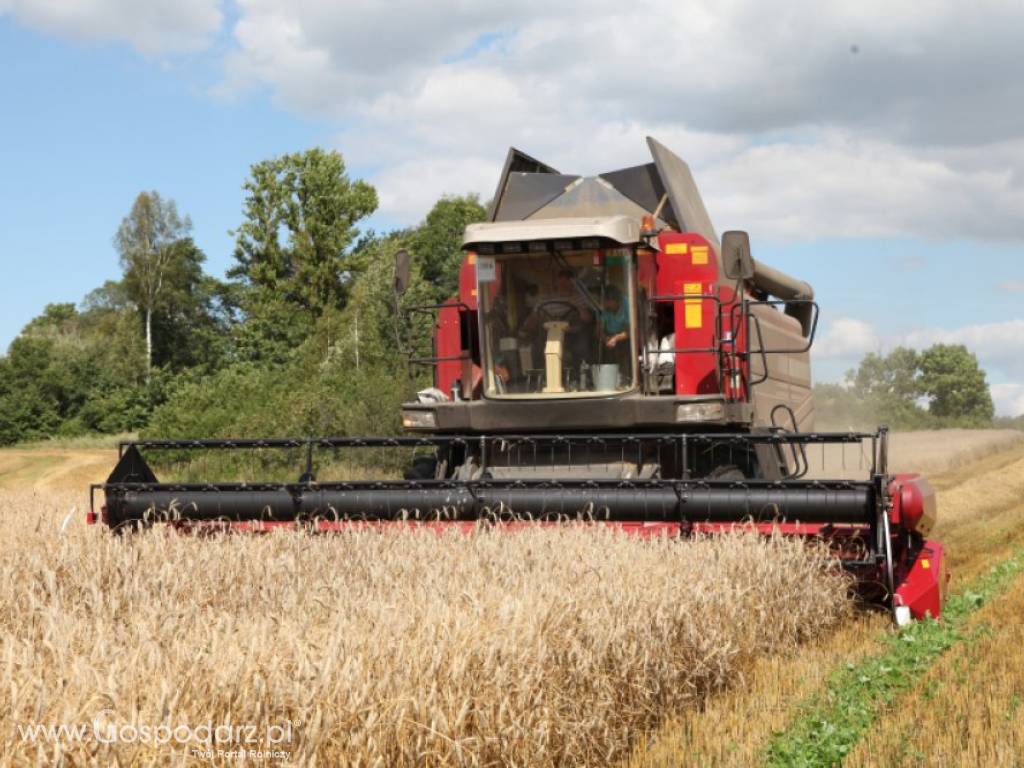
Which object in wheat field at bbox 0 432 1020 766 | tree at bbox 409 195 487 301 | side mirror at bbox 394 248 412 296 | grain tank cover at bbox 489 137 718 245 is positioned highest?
tree at bbox 409 195 487 301

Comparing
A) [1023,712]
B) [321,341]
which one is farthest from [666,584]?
[321,341]

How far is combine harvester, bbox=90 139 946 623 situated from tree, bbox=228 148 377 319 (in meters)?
36.0

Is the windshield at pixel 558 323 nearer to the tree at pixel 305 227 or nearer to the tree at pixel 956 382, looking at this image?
the tree at pixel 305 227

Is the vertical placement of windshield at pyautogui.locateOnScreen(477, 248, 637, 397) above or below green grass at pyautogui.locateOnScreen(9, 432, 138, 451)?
above

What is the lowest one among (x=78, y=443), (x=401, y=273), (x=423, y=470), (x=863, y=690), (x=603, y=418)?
(x=863, y=690)

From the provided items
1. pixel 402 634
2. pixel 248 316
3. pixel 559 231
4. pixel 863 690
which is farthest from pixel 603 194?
pixel 248 316

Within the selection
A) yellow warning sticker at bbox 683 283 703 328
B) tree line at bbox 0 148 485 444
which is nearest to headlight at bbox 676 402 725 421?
yellow warning sticker at bbox 683 283 703 328

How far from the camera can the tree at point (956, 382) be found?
6825 centimetres

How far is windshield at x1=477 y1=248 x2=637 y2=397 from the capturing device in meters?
8.34

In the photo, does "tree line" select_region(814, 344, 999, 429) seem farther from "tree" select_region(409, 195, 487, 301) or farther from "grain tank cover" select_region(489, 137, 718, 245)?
"grain tank cover" select_region(489, 137, 718, 245)

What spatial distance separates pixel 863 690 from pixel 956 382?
2642 inches

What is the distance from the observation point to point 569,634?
13.6ft

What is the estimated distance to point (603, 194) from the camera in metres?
9.72

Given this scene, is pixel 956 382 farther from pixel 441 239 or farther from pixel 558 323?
pixel 558 323
